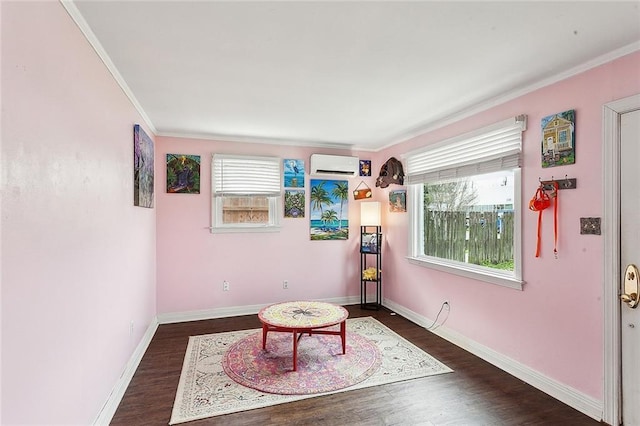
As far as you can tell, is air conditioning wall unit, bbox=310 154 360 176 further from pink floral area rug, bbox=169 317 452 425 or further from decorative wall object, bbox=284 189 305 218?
pink floral area rug, bbox=169 317 452 425

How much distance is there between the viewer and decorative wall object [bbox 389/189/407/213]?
425 centimetres

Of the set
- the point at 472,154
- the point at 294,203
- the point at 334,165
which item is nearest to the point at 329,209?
Answer: the point at 294,203

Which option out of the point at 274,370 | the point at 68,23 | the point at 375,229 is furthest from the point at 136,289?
the point at 375,229

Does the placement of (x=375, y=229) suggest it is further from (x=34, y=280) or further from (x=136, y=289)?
(x=34, y=280)

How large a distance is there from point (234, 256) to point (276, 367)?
6.11ft

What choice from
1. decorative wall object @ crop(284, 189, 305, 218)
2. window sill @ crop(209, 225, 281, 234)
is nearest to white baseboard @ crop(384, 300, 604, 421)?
decorative wall object @ crop(284, 189, 305, 218)

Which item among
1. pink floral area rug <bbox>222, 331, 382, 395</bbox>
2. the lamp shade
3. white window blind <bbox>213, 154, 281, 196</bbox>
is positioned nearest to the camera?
pink floral area rug <bbox>222, 331, 382, 395</bbox>

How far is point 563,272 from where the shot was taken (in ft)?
7.70

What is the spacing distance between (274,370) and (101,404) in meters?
1.26

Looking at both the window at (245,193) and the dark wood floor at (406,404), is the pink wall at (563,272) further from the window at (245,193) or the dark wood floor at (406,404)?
the window at (245,193)

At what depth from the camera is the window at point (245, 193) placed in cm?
423

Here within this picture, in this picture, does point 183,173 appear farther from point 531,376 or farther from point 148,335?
point 531,376

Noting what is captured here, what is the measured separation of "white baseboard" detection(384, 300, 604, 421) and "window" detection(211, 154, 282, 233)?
2.57m

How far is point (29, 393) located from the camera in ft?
4.09
